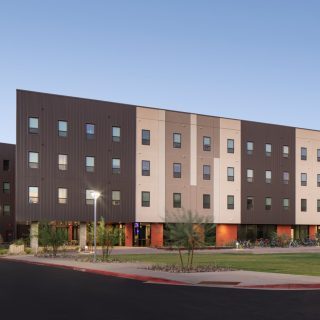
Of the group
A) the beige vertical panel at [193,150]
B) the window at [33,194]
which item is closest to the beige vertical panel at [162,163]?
the beige vertical panel at [193,150]

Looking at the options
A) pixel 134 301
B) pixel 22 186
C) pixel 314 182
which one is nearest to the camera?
pixel 134 301

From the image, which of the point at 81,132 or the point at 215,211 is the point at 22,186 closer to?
the point at 81,132

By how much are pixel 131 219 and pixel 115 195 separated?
3.09 metres

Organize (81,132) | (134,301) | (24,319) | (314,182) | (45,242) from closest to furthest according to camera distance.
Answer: (24,319), (134,301), (45,242), (81,132), (314,182)

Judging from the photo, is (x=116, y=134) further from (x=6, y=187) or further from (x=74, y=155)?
(x=6, y=187)

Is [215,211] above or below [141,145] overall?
below

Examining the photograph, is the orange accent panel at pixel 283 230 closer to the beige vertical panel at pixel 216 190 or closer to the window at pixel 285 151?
the window at pixel 285 151

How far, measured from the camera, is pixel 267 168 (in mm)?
69188

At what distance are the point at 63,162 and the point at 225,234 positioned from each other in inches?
875

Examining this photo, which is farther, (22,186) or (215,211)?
(215,211)

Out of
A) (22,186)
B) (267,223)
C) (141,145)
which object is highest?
(141,145)

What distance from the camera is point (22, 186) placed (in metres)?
52.9

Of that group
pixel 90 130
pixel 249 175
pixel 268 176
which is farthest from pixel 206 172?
pixel 90 130

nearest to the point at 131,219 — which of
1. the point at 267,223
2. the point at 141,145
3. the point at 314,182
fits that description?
the point at 141,145
